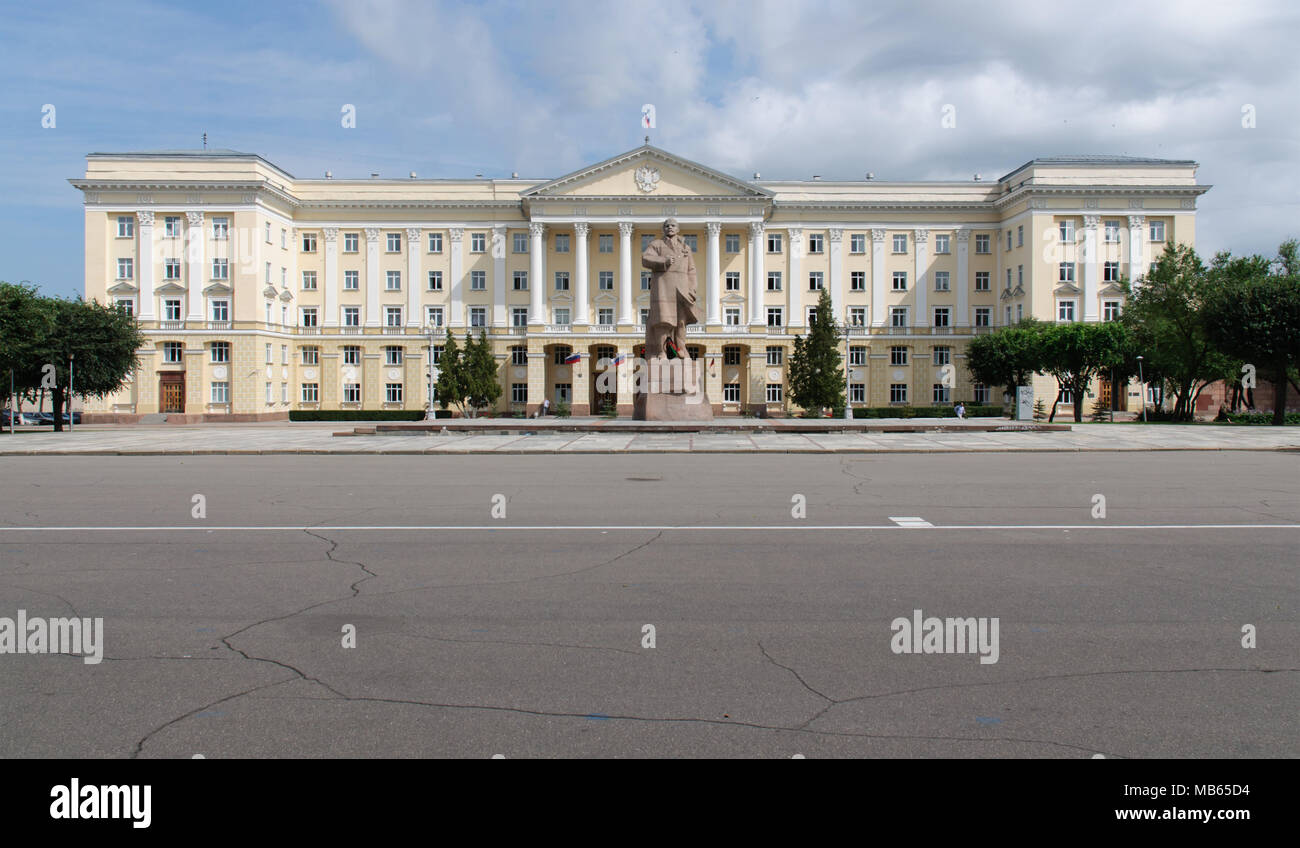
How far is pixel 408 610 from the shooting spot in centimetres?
720

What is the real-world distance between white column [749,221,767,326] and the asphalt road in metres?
63.7

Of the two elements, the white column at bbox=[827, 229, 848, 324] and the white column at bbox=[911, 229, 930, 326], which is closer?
the white column at bbox=[827, 229, 848, 324]

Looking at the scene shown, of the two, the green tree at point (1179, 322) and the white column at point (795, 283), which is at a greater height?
the white column at point (795, 283)

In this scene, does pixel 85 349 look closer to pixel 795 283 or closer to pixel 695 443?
pixel 695 443

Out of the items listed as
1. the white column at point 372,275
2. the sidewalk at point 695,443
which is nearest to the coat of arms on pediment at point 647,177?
the white column at point 372,275

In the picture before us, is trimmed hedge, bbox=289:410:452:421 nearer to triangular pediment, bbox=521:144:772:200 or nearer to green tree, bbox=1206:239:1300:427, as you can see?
triangular pediment, bbox=521:144:772:200

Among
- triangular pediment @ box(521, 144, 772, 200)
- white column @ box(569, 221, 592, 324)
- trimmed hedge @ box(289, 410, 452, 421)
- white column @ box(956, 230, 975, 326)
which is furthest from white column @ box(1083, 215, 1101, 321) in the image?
trimmed hedge @ box(289, 410, 452, 421)

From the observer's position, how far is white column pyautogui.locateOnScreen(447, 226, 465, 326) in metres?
78.8

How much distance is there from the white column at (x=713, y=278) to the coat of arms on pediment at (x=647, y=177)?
5.68 meters

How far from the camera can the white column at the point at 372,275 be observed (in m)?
78.3

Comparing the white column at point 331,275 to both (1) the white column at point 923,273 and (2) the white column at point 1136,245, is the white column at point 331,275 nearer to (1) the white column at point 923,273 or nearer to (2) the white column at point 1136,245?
(1) the white column at point 923,273

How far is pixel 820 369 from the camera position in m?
61.9

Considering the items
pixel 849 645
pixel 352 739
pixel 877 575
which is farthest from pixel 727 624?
pixel 352 739

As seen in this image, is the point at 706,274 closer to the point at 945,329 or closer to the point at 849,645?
the point at 945,329
